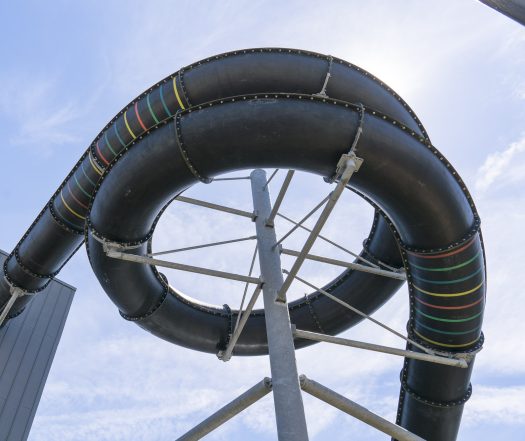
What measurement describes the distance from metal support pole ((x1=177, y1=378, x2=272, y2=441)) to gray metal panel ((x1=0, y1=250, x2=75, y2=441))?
7.90 meters

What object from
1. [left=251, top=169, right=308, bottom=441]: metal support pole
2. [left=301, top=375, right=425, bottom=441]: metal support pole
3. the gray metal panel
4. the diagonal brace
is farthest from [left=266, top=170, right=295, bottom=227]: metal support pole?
the gray metal panel

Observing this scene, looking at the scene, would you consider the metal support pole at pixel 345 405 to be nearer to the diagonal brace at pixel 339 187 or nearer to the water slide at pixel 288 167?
the diagonal brace at pixel 339 187

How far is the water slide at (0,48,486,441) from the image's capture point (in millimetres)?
7660

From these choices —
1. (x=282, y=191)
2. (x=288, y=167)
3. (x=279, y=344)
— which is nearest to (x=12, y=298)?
(x=282, y=191)

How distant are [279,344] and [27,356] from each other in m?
9.89

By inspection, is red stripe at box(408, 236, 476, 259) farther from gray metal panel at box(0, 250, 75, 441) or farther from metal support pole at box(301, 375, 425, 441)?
gray metal panel at box(0, 250, 75, 441)

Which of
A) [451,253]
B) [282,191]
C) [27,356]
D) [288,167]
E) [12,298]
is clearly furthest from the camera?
[27,356]

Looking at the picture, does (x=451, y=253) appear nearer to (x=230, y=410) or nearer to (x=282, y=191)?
(x=282, y=191)

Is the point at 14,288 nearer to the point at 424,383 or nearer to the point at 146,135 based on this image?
the point at 146,135

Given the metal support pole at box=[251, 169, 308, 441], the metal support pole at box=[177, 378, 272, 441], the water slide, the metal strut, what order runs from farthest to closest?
the metal strut, the metal support pole at box=[177, 378, 272, 441], the water slide, the metal support pole at box=[251, 169, 308, 441]

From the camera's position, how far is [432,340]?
9.65 metres

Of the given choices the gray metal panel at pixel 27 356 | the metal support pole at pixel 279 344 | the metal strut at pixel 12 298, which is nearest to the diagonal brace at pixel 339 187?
the metal support pole at pixel 279 344

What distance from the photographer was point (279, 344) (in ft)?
27.6

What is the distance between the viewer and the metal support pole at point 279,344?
24.0ft
